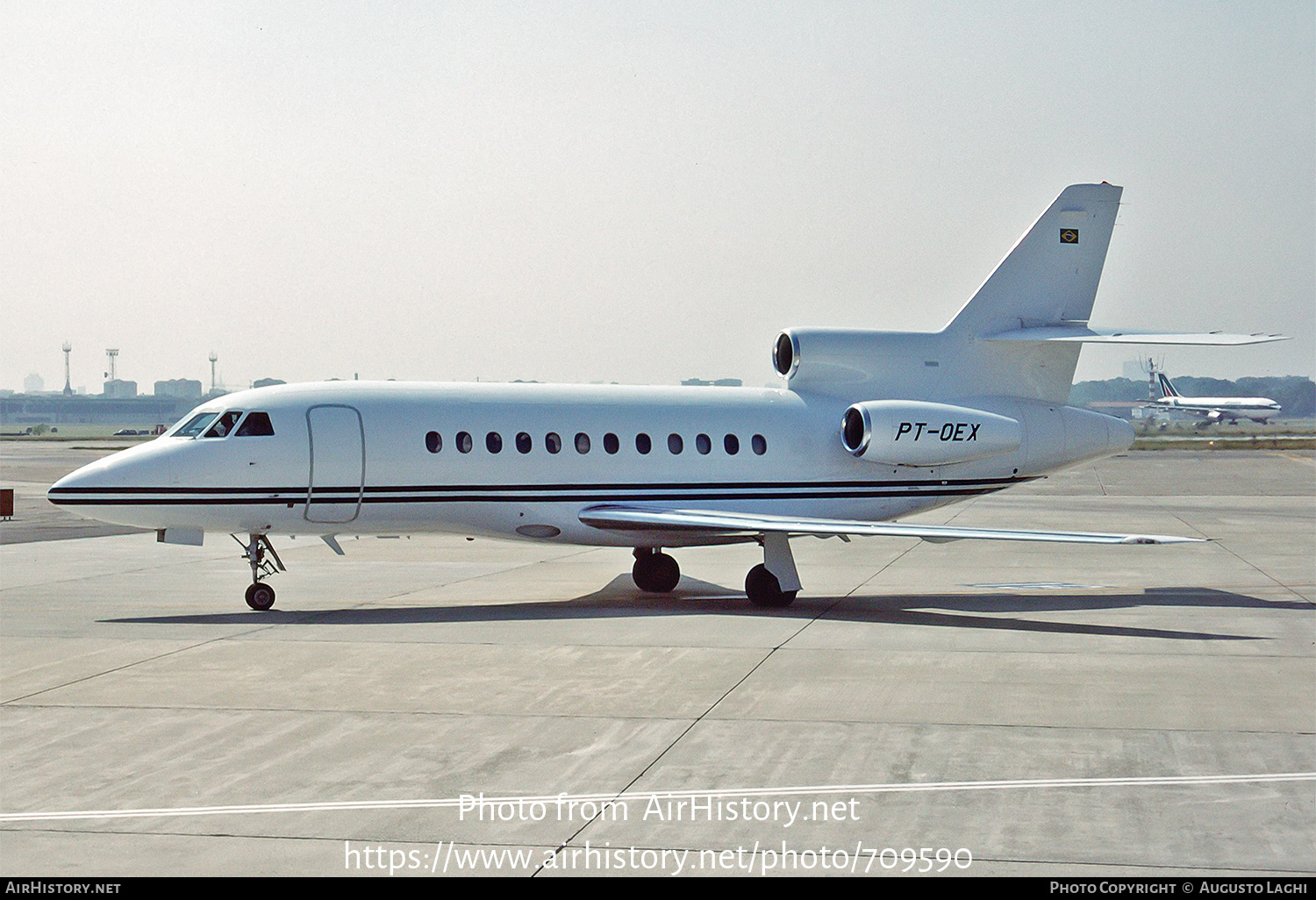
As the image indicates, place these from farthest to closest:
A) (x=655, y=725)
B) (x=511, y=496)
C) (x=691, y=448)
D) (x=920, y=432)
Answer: (x=920, y=432) < (x=691, y=448) < (x=511, y=496) < (x=655, y=725)

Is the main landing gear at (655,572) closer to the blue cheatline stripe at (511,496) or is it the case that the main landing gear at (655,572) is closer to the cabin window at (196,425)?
the blue cheatline stripe at (511,496)

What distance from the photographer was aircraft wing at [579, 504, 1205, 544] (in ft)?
56.0

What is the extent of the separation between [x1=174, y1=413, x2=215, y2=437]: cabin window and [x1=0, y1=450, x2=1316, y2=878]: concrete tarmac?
89.2 inches

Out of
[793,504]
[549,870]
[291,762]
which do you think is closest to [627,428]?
[793,504]

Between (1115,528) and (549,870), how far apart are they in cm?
2732

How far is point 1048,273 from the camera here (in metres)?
22.2

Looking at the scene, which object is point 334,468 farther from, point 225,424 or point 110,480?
point 110,480

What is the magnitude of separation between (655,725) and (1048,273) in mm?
14189

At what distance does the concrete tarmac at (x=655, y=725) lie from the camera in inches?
296

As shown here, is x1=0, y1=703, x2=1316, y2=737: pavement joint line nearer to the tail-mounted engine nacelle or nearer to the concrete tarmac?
the concrete tarmac

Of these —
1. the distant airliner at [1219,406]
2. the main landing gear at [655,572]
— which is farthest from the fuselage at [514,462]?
the distant airliner at [1219,406]

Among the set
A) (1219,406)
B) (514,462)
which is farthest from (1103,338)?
(1219,406)
